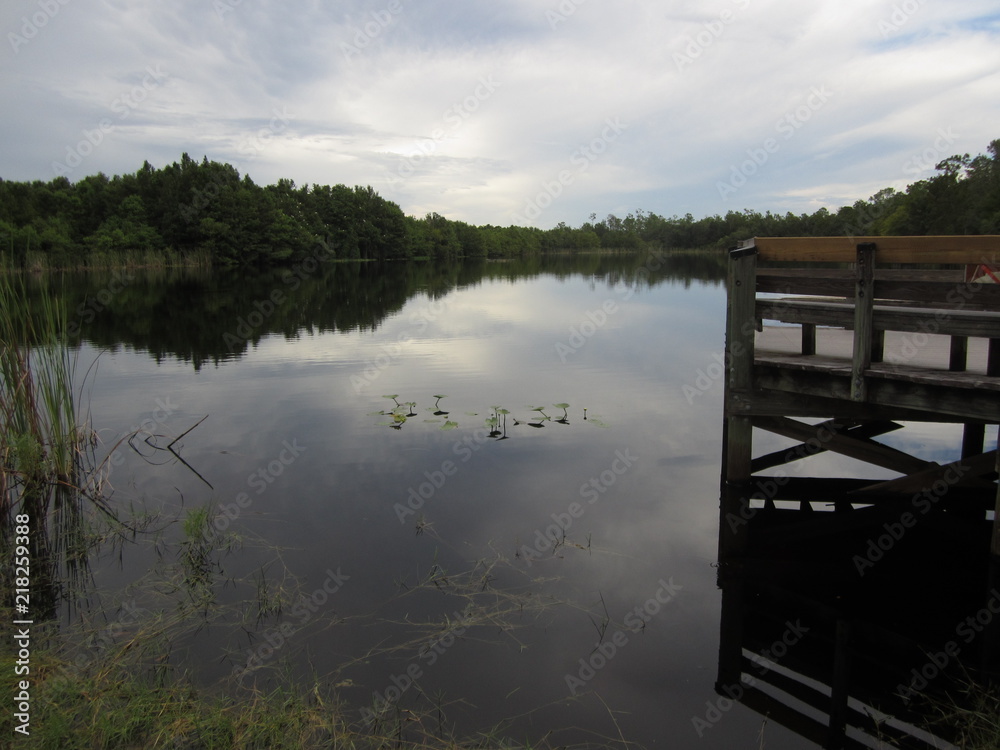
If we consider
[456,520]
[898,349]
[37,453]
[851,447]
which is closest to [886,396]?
[851,447]

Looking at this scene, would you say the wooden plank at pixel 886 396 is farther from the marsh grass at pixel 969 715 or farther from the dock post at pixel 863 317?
the marsh grass at pixel 969 715

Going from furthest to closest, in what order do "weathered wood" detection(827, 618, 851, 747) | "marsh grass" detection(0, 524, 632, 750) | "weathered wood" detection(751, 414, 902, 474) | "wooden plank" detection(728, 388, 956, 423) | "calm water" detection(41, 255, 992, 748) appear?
1. "weathered wood" detection(751, 414, 902, 474)
2. "wooden plank" detection(728, 388, 956, 423)
3. "calm water" detection(41, 255, 992, 748)
4. "weathered wood" detection(827, 618, 851, 747)
5. "marsh grass" detection(0, 524, 632, 750)

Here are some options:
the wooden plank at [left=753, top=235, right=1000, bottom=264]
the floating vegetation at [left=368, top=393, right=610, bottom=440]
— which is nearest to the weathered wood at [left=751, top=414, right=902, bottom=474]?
the wooden plank at [left=753, top=235, right=1000, bottom=264]

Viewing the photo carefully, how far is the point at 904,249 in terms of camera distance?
4.82m

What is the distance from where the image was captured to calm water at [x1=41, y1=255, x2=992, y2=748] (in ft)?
12.9

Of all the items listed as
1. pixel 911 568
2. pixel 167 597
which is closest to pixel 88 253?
pixel 167 597

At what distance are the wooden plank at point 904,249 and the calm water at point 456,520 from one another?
2.72 meters

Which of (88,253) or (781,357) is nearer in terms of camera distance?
(781,357)

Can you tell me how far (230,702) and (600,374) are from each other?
1050cm

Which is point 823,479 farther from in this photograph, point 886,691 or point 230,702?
point 230,702

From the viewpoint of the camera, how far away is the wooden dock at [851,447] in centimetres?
445

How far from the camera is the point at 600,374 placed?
1323cm

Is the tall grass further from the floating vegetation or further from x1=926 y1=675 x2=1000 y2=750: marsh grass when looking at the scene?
x1=926 y1=675 x2=1000 y2=750: marsh grass

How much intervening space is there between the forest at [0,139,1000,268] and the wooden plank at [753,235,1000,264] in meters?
39.5
